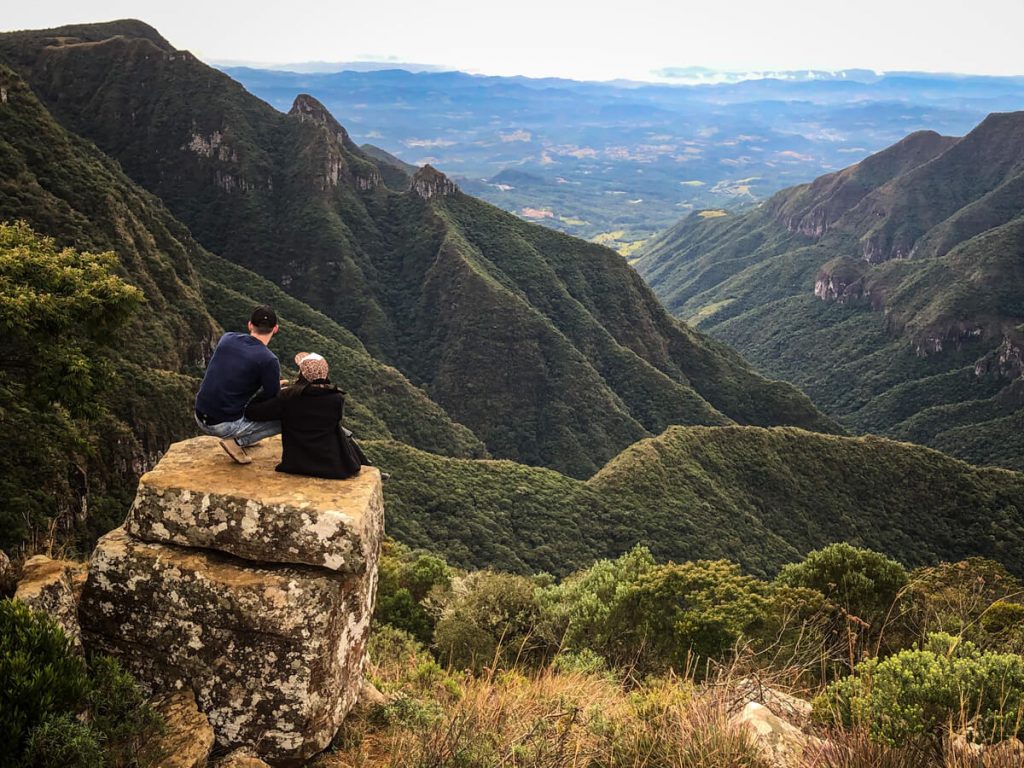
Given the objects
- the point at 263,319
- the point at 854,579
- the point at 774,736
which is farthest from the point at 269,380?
the point at 854,579

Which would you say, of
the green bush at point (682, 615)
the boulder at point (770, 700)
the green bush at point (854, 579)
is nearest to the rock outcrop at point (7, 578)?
the boulder at point (770, 700)

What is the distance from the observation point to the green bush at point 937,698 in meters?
7.11

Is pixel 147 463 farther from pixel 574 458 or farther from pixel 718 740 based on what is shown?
pixel 574 458

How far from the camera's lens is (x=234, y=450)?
413 inches

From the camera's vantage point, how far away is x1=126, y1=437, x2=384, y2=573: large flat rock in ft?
29.8

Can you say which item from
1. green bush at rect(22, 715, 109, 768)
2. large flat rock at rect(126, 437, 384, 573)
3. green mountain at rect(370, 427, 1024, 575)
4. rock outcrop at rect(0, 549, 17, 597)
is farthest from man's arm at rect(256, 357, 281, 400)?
green mountain at rect(370, 427, 1024, 575)

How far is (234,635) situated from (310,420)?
10.1ft

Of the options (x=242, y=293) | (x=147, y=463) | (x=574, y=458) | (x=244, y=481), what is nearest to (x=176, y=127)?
(x=242, y=293)

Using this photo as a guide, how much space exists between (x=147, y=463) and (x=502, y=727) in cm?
5990

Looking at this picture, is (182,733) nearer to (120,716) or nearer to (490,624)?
(120,716)

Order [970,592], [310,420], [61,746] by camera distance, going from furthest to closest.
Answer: [970,592] → [310,420] → [61,746]

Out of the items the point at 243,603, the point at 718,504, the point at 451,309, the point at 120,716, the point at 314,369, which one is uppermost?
the point at 314,369

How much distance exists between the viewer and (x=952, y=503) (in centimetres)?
10031

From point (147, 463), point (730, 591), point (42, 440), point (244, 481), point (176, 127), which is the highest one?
point (176, 127)
